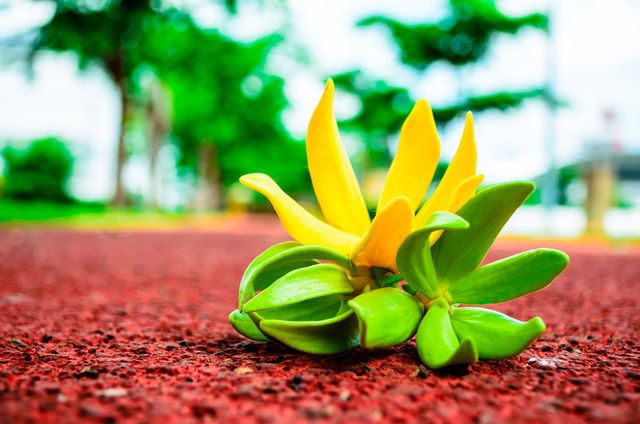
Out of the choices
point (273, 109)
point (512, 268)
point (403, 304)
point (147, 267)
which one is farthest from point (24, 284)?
point (273, 109)

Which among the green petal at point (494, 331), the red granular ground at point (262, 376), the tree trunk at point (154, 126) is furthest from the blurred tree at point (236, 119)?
the green petal at point (494, 331)

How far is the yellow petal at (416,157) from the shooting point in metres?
1.30

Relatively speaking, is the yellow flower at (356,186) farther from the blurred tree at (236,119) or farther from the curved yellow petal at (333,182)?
the blurred tree at (236,119)

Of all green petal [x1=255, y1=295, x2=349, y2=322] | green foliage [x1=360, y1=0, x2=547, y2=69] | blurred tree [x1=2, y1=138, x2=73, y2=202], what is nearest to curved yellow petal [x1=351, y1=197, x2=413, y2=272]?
green petal [x1=255, y1=295, x2=349, y2=322]

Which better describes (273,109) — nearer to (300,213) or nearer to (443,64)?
(443,64)

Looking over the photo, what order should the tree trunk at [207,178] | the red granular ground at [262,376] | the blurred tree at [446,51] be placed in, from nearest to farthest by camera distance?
the red granular ground at [262,376] < the blurred tree at [446,51] < the tree trunk at [207,178]

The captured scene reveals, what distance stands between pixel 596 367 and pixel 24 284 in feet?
9.91

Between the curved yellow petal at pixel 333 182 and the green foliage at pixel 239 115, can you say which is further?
the green foliage at pixel 239 115

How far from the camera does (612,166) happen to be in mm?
13281

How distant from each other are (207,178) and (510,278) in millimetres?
25556

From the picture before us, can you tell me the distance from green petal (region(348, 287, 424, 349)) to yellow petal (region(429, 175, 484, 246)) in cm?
A: 17

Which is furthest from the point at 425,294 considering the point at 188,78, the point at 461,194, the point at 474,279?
the point at 188,78

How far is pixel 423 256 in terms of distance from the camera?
118cm

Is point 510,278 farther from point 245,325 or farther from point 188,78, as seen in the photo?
point 188,78
